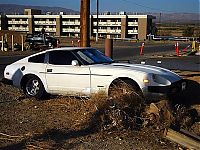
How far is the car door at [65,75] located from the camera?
28.8ft

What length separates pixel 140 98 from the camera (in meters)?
7.59

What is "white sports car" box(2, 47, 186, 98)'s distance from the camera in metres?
8.16

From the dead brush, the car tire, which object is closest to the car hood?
the car tire

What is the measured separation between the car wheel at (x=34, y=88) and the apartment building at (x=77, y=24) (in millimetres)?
85710

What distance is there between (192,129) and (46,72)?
4.06 meters

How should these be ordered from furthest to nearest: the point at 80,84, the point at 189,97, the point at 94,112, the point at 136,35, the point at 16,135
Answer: the point at 136,35
the point at 189,97
the point at 80,84
the point at 94,112
the point at 16,135

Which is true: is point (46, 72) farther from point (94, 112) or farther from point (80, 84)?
point (94, 112)

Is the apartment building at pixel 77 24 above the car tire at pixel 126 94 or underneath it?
above

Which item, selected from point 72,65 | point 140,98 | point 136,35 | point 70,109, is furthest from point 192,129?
point 136,35

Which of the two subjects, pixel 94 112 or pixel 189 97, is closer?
pixel 94 112

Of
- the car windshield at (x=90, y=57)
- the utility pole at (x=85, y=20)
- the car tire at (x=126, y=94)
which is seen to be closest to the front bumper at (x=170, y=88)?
the car tire at (x=126, y=94)

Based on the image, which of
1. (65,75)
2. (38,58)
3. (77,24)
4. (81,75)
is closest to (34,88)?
(38,58)

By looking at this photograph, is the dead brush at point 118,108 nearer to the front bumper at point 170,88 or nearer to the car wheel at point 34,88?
the front bumper at point 170,88

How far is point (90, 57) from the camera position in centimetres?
924
